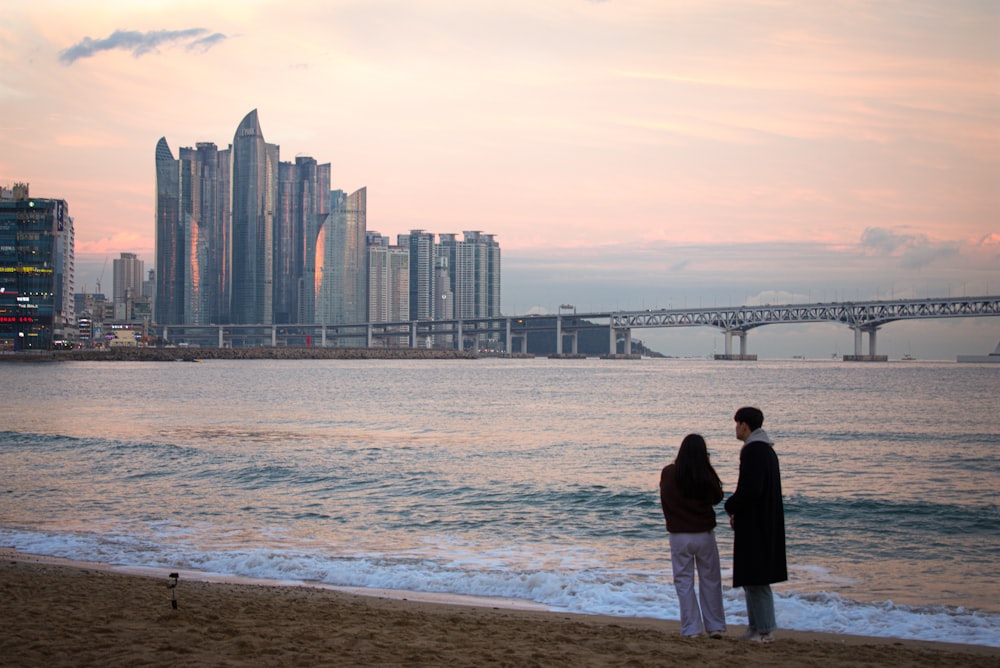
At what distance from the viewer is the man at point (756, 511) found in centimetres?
654

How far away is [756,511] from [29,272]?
6679 inches

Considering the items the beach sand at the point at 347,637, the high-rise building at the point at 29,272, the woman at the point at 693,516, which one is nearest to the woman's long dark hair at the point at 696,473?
the woman at the point at 693,516

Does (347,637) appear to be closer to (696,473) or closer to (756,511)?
(696,473)

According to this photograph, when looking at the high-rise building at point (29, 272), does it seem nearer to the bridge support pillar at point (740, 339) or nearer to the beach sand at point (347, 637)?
the bridge support pillar at point (740, 339)

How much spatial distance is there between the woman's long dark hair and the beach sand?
1.21 m

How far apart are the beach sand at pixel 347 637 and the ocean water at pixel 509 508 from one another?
4.29 feet

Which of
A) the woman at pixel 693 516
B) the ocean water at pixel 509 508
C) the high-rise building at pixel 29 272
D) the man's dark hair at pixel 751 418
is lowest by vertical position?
the ocean water at pixel 509 508

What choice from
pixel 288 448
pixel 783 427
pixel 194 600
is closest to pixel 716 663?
pixel 194 600

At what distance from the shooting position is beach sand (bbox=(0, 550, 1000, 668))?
21.6 feet

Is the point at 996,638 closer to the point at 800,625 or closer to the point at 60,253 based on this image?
the point at 800,625

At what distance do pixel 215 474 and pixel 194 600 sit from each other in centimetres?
1313

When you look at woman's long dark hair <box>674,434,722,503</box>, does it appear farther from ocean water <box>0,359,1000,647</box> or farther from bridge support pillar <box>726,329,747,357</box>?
bridge support pillar <box>726,329,747,357</box>

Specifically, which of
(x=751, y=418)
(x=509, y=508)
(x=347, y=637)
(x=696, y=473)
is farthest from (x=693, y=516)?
(x=509, y=508)

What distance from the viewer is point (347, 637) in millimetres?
7355
